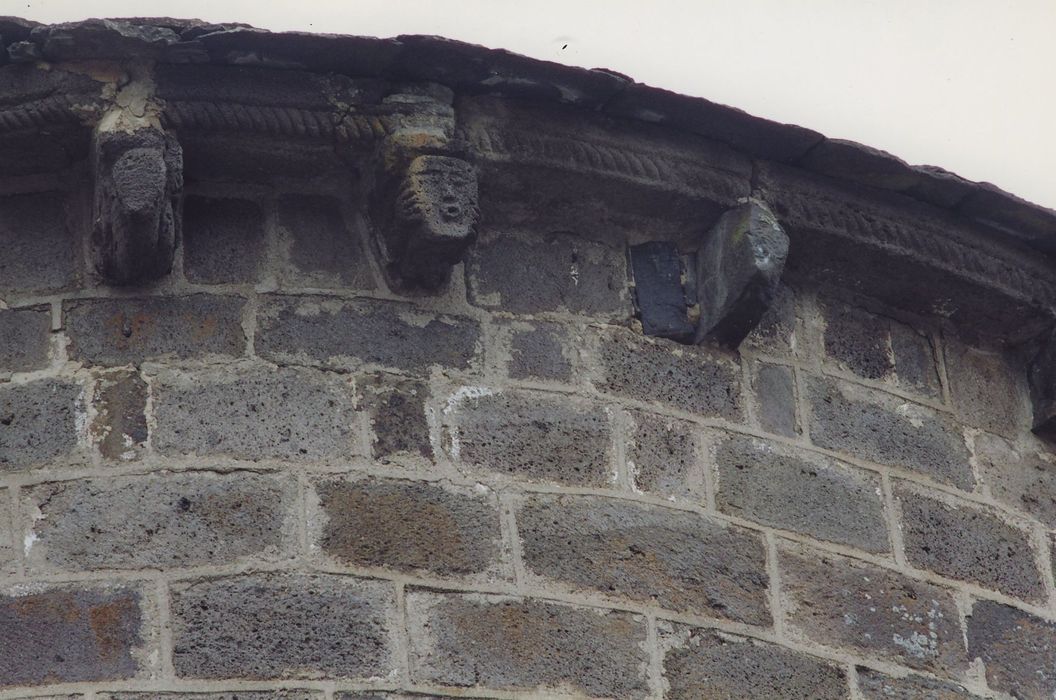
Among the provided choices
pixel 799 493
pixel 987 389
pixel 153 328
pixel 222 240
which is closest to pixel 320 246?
pixel 222 240

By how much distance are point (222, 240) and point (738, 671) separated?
1.57 metres

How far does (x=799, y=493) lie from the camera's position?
16.2 ft

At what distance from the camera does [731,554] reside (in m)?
4.74

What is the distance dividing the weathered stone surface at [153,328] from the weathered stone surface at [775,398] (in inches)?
50.8

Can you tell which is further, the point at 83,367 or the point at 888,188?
the point at 888,188

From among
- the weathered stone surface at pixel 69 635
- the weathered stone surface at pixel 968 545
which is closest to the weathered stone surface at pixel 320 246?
the weathered stone surface at pixel 69 635

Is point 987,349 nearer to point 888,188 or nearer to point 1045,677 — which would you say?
point 888,188

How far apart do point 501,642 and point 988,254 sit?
1898mm

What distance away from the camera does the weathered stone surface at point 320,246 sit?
486 cm

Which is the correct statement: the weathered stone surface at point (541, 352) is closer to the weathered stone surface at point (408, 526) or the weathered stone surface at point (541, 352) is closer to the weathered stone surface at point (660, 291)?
the weathered stone surface at point (660, 291)

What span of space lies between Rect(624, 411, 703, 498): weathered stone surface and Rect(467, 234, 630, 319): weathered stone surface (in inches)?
13.3

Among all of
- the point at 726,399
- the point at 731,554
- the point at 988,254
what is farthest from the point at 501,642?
the point at 988,254

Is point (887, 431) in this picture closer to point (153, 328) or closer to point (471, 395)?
point (471, 395)

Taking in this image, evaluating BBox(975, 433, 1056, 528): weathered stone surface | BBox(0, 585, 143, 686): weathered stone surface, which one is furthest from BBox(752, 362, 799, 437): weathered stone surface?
BBox(0, 585, 143, 686): weathered stone surface
